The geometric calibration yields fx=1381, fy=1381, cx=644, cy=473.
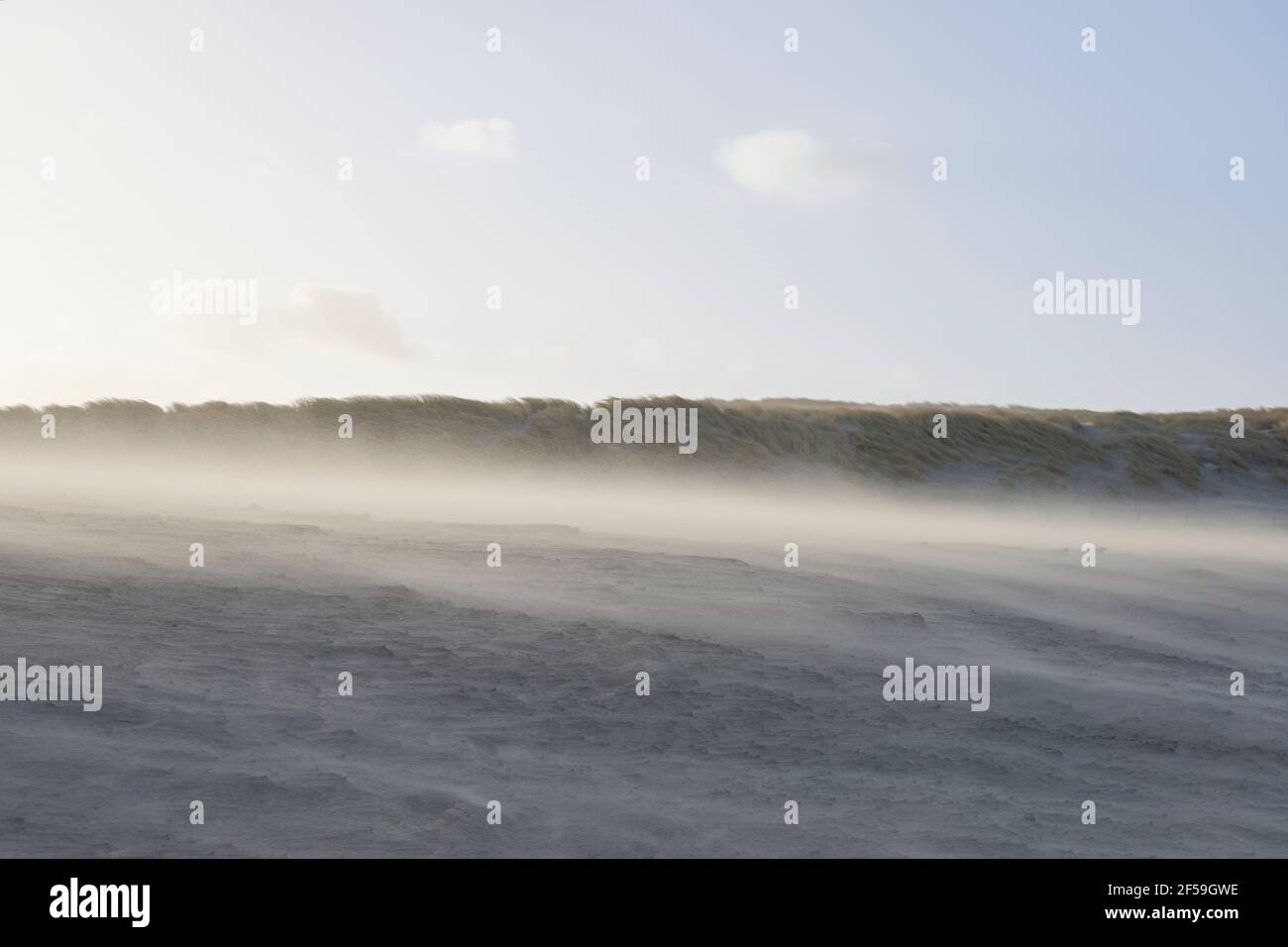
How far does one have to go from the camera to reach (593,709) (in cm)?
999

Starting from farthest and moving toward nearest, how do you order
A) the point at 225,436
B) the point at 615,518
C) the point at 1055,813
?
1. the point at 225,436
2. the point at 615,518
3. the point at 1055,813

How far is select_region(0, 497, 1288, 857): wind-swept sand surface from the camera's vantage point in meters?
7.57

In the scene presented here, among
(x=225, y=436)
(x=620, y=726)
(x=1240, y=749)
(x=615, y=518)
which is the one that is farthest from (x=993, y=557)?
(x=225, y=436)

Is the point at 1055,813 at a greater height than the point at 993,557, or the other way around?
the point at 993,557

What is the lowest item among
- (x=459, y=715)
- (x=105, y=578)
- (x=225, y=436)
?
(x=459, y=715)

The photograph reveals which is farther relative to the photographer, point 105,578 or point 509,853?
point 105,578

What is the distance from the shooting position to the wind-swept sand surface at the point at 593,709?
7574mm

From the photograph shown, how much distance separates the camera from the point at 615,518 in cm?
2342

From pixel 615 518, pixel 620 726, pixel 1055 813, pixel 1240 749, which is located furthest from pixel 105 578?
pixel 615 518
